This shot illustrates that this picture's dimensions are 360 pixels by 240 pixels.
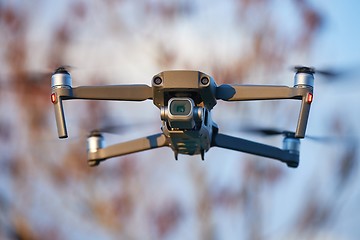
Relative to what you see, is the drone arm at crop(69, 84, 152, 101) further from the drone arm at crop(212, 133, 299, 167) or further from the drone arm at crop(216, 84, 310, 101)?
the drone arm at crop(212, 133, 299, 167)

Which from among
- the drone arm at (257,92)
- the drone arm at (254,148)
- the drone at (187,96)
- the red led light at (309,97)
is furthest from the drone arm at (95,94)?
the red led light at (309,97)

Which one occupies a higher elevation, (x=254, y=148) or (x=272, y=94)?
(x=272, y=94)

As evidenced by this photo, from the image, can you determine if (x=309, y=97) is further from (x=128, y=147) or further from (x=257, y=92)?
(x=128, y=147)

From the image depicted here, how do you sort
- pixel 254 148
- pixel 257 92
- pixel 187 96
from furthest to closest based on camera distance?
pixel 254 148, pixel 257 92, pixel 187 96

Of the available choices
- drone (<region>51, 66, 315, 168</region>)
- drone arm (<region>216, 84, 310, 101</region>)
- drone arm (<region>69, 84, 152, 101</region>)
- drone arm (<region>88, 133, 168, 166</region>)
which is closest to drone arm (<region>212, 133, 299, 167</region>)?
drone (<region>51, 66, 315, 168</region>)

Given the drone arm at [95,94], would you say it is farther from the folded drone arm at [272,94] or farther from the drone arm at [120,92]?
the folded drone arm at [272,94]

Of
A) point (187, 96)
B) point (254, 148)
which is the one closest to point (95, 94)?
point (187, 96)

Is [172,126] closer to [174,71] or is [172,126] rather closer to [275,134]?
[174,71]
